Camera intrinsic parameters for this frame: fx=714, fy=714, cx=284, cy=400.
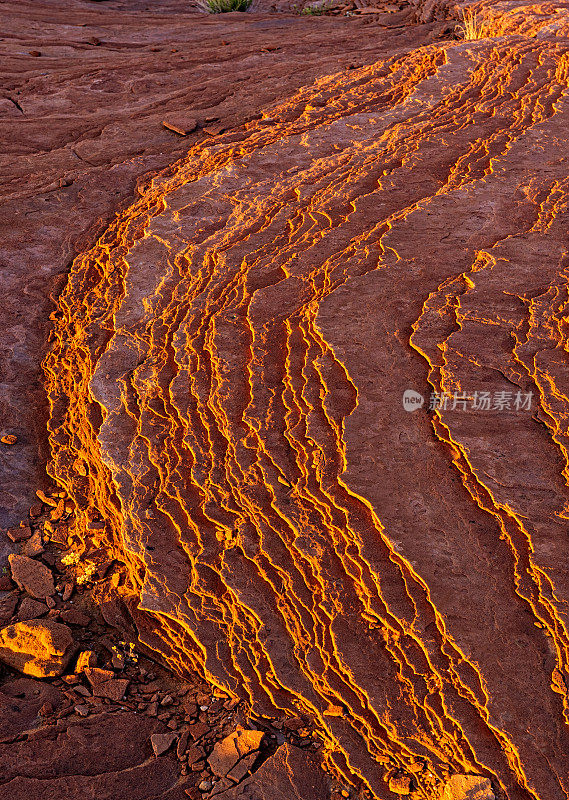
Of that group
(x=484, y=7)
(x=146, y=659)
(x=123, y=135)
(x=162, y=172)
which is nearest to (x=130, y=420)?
(x=146, y=659)

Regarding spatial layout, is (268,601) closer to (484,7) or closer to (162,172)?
(162,172)

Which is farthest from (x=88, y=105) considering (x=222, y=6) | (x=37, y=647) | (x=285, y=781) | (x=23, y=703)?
(x=285, y=781)

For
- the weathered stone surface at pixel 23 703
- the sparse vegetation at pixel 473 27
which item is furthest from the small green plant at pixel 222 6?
the weathered stone surface at pixel 23 703

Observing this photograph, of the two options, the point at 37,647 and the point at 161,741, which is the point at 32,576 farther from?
the point at 161,741

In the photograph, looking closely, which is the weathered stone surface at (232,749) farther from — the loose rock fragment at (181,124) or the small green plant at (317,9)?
the small green plant at (317,9)

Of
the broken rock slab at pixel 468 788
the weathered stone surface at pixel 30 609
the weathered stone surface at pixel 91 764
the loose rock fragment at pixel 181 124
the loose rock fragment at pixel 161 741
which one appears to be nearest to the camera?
the broken rock slab at pixel 468 788
